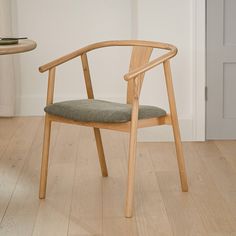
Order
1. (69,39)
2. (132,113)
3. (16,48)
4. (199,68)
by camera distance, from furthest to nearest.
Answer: (69,39)
(199,68)
(132,113)
(16,48)

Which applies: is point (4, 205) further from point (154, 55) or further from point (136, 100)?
point (154, 55)

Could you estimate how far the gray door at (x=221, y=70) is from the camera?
4.21 metres

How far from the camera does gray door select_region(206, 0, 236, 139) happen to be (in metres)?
4.21

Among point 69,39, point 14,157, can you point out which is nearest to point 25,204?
point 14,157

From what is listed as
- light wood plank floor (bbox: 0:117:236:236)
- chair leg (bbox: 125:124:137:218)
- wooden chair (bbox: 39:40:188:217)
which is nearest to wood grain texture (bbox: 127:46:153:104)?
wooden chair (bbox: 39:40:188:217)

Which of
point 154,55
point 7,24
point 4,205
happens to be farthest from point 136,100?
point 7,24

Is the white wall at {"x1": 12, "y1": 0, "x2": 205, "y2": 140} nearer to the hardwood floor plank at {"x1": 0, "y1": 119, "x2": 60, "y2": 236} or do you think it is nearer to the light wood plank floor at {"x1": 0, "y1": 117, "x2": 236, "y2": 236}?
the light wood plank floor at {"x1": 0, "y1": 117, "x2": 236, "y2": 236}

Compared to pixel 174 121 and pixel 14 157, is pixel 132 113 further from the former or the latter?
pixel 14 157

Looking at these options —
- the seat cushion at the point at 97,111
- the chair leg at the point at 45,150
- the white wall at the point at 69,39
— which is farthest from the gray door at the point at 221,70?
the chair leg at the point at 45,150

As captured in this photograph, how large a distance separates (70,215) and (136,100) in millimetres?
579

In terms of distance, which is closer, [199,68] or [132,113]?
[132,113]

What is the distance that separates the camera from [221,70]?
430 centimetres

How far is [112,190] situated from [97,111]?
1.68ft

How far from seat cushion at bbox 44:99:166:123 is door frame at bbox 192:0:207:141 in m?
1.24
